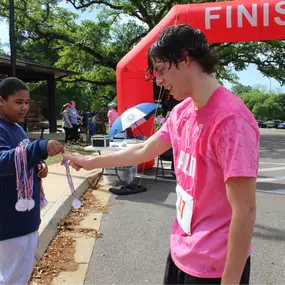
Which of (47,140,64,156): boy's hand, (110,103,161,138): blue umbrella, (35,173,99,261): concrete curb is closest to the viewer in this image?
(47,140,64,156): boy's hand

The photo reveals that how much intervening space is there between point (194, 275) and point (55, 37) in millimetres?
20469

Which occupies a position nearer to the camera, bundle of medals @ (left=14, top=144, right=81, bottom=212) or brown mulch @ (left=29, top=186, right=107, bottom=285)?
bundle of medals @ (left=14, top=144, right=81, bottom=212)

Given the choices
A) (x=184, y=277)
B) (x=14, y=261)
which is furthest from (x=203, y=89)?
(x=14, y=261)

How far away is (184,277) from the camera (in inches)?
57.4

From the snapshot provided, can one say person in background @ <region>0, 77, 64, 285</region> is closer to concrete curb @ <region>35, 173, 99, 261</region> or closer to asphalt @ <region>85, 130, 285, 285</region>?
asphalt @ <region>85, 130, 285, 285</region>

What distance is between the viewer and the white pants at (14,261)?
218 centimetres

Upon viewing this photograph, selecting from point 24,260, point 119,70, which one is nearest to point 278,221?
point 24,260

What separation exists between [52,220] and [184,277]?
10.7 ft

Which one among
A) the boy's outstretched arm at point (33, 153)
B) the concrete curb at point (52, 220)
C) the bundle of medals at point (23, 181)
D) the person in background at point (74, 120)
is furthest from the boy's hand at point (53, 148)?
the person in background at point (74, 120)

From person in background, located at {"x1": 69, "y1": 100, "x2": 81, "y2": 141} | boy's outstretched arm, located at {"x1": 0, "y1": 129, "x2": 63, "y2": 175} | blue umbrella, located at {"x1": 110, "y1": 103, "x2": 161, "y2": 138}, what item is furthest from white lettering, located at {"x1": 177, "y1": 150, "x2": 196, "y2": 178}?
person in background, located at {"x1": 69, "y1": 100, "x2": 81, "y2": 141}

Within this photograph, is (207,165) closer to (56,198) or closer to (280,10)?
(56,198)

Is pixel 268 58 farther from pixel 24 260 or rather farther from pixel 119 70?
pixel 24 260

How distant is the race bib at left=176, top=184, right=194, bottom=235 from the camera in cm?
143

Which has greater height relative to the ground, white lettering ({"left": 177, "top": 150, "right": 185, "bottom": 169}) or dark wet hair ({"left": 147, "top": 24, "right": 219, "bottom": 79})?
dark wet hair ({"left": 147, "top": 24, "right": 219, "bottom": 79})
